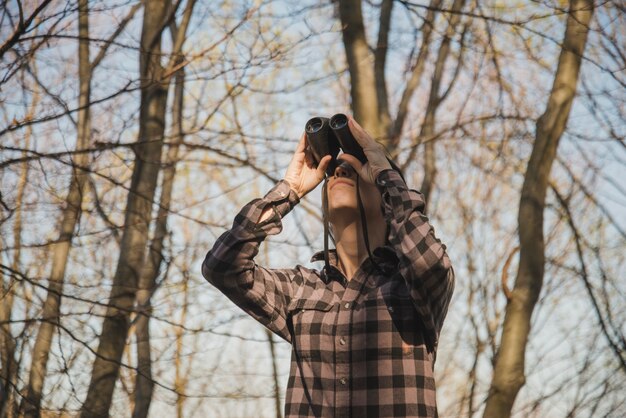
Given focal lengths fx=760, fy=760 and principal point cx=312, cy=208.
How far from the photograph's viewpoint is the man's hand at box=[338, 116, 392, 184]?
2072 millimetres

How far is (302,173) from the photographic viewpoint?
7.50ft

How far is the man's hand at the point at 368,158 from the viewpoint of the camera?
6.80 ft

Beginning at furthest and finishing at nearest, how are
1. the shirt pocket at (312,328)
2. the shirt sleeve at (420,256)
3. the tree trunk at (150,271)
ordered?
the tree trunk at (150,271)
the shirt pocket at (312,328)
the shirt sleeve at (420,256)

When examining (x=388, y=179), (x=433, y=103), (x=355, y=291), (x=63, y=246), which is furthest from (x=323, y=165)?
(x=433, y=103)

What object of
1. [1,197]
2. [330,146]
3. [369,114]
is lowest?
[330,146]

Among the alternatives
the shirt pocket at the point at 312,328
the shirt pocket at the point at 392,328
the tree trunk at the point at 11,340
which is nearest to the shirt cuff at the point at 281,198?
the shirt pocket at the point at 312,328

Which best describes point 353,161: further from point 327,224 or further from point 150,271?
point 150,271

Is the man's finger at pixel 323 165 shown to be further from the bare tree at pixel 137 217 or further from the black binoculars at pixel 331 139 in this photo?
the bare tree at pixel 137 217

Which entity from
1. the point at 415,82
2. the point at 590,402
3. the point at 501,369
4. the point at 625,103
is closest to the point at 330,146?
the point at 501,369

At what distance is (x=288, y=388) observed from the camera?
196 centimetres

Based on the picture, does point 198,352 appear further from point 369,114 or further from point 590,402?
point 590,402

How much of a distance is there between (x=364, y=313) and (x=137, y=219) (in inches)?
86.5

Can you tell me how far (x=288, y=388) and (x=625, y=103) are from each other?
3.08 meters

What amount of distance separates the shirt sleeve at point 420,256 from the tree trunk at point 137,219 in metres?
1.71
